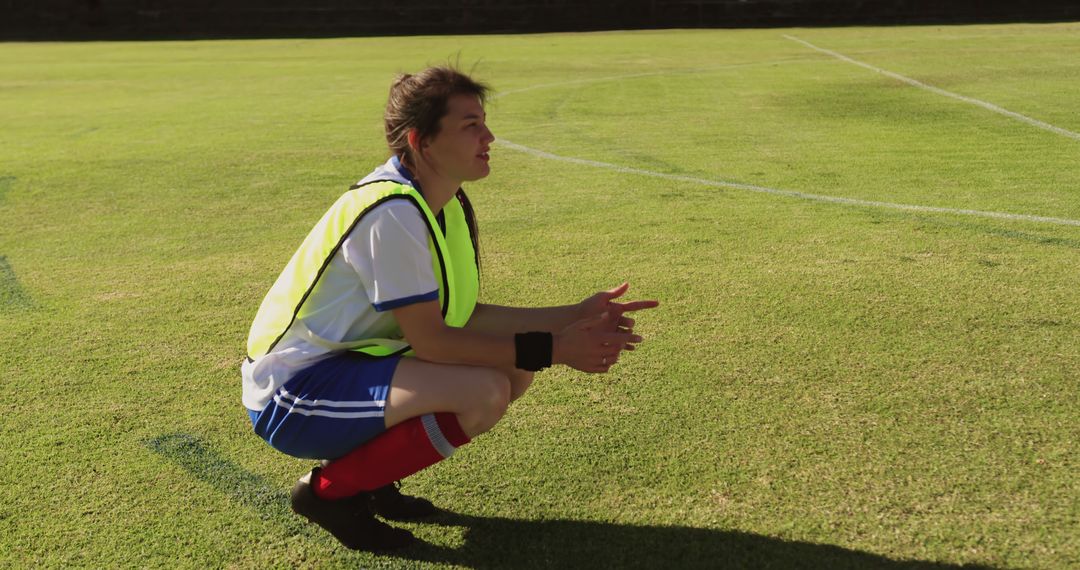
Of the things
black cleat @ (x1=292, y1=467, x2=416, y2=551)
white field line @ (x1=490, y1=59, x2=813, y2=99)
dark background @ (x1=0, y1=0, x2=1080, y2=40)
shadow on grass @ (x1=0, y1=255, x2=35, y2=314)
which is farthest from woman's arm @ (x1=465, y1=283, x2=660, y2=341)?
dark background @ (x1=0, y1=0, x2=1080, y2=40)

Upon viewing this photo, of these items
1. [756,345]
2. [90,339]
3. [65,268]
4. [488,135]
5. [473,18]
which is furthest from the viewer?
[473,18]

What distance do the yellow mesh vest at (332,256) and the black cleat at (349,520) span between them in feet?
1.32

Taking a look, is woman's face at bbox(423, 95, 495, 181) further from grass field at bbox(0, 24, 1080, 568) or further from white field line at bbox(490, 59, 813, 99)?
white field line at bbox(490, 59, 813, 99)

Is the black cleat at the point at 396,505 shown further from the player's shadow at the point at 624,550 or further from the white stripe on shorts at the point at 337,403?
the white stripe on shorts at the point at 337,403

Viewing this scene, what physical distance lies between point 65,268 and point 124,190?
2330 millimetres

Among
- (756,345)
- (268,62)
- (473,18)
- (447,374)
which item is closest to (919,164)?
(756,345)

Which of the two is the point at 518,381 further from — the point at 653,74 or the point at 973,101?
the point at 653,74

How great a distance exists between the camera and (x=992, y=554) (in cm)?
290

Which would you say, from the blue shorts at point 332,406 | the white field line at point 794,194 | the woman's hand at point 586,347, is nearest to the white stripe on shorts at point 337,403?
the blue shorts at point 332,406

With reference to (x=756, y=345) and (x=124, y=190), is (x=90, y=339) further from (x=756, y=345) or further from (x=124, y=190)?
(x=124, y=190)

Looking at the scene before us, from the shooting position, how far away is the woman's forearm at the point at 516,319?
11.2 ft

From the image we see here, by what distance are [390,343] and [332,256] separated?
0.31m

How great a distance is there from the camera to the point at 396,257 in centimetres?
279

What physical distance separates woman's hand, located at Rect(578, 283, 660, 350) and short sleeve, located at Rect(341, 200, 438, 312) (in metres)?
0.60
